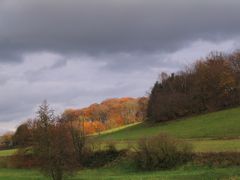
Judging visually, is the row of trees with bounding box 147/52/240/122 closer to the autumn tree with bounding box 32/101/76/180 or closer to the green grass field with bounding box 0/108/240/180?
the green grass field with bounding box 0/108/240/180

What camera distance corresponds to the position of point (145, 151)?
51.6 meters

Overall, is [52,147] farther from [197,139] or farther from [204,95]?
[204,95]

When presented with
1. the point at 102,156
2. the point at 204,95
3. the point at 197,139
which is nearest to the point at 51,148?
the point at 102,156

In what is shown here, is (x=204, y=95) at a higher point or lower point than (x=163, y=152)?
higher

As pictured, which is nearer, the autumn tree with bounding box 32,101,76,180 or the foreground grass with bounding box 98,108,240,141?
the autumn tree with bounding box 32,101,76,180

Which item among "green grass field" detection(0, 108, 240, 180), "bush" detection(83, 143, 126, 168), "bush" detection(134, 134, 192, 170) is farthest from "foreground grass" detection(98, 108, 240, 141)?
"bush" detection(134, 134, 192, 170)

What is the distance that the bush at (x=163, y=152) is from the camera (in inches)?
1959

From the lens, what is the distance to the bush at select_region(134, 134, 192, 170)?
49.8m

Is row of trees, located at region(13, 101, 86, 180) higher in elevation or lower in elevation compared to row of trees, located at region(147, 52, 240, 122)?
lower

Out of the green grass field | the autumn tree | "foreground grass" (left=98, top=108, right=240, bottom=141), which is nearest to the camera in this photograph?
the autumn tree

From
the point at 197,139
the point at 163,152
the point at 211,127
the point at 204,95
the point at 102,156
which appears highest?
the point at 204,95

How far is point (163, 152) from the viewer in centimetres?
5038

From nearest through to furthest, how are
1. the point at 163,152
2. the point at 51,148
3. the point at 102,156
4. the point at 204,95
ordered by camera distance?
the point at 51,148
the point at 163,152
the point at 102,156
the point at 204,95

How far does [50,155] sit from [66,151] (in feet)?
5.10
